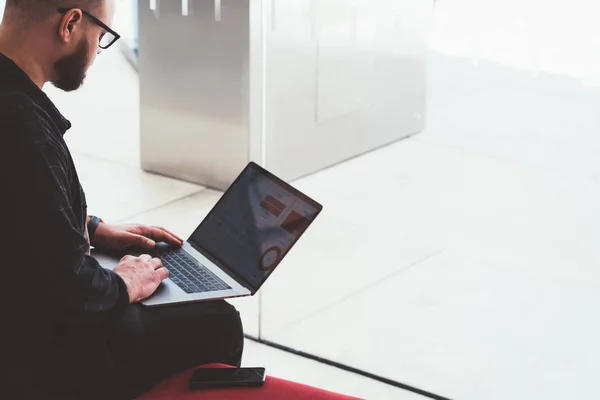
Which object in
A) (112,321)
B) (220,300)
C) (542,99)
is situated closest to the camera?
(112,321)

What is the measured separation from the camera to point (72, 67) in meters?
1.85

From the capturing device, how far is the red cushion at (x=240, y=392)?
205cm

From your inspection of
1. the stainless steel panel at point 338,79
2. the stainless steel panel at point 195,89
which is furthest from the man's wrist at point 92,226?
the stainless steel panel at point 195,89

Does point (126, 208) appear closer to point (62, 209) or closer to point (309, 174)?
point (309, 174)

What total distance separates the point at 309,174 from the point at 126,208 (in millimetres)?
1122

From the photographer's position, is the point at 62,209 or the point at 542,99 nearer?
the point at 62,209

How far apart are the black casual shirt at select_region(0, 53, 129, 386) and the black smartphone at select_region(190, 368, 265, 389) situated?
0.32m

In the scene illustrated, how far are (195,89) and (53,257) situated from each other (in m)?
2.50

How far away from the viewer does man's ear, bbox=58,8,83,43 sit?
70.4 inches

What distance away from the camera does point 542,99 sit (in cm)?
269

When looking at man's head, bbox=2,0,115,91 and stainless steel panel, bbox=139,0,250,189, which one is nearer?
man's head, bbox=2,0,115,91

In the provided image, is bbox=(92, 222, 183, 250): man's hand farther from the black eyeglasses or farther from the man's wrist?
the black eyeglasses

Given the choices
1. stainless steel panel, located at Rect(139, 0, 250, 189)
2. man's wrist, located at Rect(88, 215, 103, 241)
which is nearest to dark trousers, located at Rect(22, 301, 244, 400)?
man's wrist, located at Rect(88, 215, 103, 241)

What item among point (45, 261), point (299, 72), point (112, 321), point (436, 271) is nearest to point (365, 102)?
point (299, 72)
